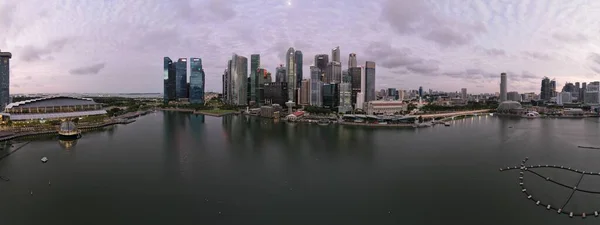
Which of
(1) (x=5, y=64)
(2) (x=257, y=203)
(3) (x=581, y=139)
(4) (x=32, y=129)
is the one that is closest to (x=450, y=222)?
(2) (x=257, y=203)

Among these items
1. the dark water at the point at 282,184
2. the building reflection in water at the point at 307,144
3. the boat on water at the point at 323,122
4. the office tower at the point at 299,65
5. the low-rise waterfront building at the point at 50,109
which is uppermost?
the office tower at the point at 299,65

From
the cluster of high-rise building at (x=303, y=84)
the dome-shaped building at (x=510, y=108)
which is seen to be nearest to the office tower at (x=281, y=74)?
the cluster of high-rise building at (x=303, y=84)

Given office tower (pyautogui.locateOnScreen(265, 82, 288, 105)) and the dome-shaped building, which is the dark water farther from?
office tower (pyautogui.locateOnScreen(265, 82, 288, 105))

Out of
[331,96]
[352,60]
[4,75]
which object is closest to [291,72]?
[352,60]

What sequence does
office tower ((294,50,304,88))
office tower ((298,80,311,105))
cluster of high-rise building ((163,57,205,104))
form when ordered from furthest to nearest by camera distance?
cluster of high-rise building ((163,57,205,104)) < office tower ((294,50,304,88)) < office tower ((298,80,311,105))

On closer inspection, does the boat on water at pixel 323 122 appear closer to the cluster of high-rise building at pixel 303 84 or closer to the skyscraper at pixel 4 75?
the cluster of high-rise building at pixel 303 84

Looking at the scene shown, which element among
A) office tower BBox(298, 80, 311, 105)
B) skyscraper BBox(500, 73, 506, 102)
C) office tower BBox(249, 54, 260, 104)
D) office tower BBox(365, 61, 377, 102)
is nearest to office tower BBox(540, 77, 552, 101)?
skyscraper BBox(500, 73, 506, 102)

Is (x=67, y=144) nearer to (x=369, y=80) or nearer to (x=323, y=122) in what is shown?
(x=323, y=122)
